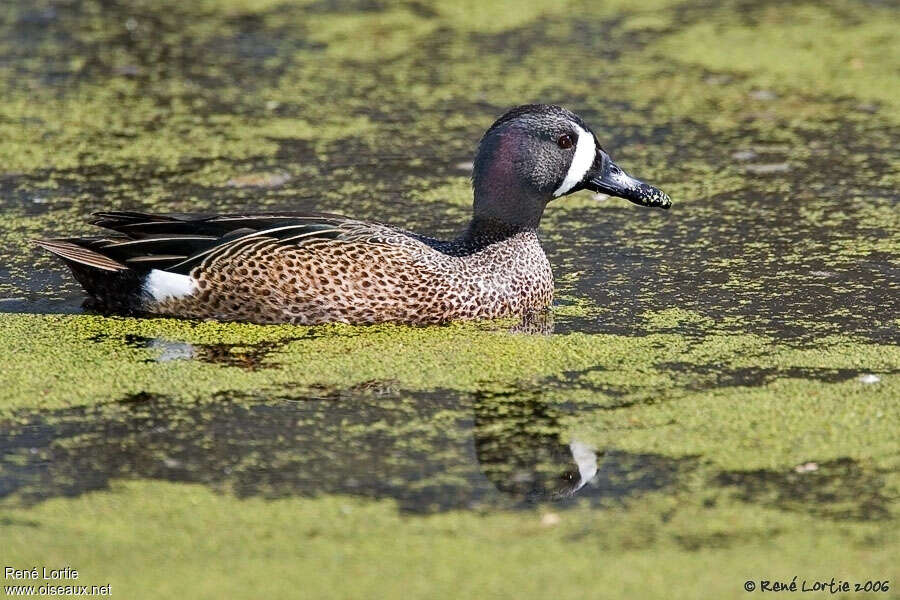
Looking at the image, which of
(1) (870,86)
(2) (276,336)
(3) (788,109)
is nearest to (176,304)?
(2) (276,336)

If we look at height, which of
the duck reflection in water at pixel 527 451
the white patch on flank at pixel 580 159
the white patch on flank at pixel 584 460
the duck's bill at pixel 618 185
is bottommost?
the duck reflection in water at pixel 527 451

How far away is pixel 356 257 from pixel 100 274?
1.03m

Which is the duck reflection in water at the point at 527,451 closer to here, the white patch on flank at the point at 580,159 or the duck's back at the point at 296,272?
the duck's back at the point at 296,272

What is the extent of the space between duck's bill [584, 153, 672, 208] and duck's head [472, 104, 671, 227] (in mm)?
18

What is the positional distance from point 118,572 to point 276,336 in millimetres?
1807

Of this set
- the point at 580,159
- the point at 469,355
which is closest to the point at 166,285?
the point at 469,355

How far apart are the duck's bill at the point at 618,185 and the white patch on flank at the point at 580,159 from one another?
0.17ft

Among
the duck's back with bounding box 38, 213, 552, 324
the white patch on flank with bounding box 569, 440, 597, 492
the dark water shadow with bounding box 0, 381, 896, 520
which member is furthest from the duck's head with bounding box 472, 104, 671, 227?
the white patch on flank with bounding box 569, 440, 597, 492

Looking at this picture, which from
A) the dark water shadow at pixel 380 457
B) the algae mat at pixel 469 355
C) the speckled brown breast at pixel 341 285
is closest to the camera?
the algae mat at pixel 469 355

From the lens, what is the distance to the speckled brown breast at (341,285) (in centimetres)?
557

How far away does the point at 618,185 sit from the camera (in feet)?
19.9

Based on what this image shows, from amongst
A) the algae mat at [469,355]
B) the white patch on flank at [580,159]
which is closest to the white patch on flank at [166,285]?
the algae mat at [469,355]

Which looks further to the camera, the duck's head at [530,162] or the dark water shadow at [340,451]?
the duck's head at [530,162]

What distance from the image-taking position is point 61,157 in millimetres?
7871
